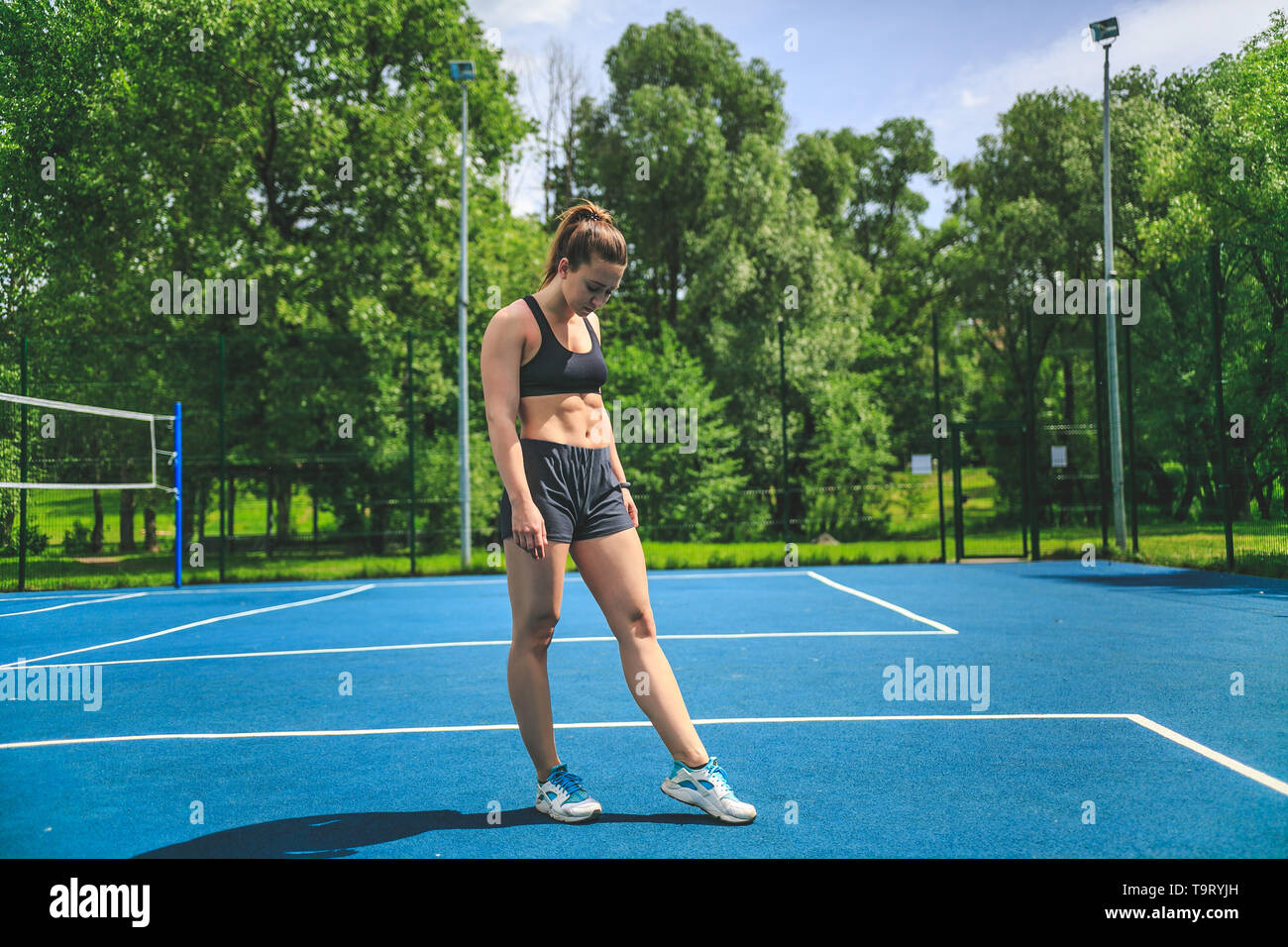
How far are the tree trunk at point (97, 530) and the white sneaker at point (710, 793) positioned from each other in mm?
16147

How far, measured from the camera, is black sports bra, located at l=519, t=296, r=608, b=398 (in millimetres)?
3119

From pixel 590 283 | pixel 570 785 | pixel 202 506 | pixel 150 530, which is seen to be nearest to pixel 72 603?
pixel 202 506

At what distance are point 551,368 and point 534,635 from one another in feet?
2.90

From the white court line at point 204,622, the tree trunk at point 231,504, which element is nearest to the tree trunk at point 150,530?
the tree trunk at point 231,504

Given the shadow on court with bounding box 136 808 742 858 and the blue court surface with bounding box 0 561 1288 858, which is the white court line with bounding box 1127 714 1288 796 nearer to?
the blue court surface with bounding box 0 561 1288 858

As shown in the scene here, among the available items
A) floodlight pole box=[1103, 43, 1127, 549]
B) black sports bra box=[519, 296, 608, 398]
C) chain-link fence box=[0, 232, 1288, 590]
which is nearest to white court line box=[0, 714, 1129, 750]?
black sports bra box=[519, 296, 608, 398]

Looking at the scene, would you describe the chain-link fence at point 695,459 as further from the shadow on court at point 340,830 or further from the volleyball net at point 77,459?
the shadow on court at point 340,830

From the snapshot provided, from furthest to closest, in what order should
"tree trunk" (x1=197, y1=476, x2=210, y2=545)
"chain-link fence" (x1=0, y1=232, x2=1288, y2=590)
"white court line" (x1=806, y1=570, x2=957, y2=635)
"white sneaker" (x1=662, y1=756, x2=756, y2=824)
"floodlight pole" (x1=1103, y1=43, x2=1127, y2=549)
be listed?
"tree trunk" (x1=197, y1=476, x2=210, y2=545) → "floodlight pole" (x1=1103, y1=43, x2=1127, y2=549) → "chain-link fence" (x1=0, y1=232, x2=1288, y2=590) → "white court line" (x1=806, y1=570, x2=957, y2=635) → "white sneaker" (x1=662, y1=756, x2=756, y2=824)

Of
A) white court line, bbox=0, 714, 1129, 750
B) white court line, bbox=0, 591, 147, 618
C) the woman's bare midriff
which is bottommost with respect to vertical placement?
white court line, bbox=0, 591, 147, 618

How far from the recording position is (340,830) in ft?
10.1

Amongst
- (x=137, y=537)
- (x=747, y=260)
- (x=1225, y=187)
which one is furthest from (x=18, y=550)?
(x=1225, y=187)

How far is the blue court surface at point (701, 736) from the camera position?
9.78 ft

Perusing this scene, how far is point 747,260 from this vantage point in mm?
25938

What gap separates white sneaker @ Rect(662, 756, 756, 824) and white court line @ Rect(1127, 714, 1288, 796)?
1.88 metres
